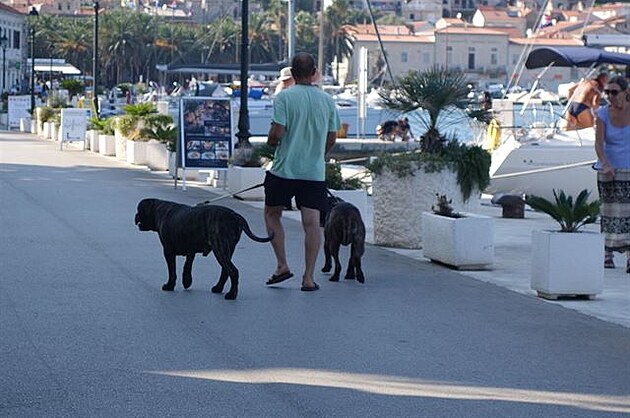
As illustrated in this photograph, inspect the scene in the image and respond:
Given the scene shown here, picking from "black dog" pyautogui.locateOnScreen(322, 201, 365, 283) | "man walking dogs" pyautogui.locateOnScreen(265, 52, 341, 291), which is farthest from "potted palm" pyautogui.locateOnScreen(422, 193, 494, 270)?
"man walking dogs" pyautogui.locateOnScreen(265, 52, 341, 291)

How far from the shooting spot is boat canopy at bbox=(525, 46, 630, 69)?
24.1 meters

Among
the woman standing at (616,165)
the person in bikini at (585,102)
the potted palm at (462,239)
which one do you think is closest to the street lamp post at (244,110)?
the person in bikini at (585,102)

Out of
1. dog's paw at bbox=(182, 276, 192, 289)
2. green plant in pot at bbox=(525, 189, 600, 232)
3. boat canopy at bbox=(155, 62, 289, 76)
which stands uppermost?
boat canopy at bbox=(155, 62, 289, 76)

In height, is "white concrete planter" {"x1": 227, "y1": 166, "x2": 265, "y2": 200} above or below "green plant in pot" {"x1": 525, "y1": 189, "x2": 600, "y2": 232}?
below

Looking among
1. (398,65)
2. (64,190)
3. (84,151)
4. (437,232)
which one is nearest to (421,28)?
(398,65)

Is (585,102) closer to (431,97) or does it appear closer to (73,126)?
(431,97)

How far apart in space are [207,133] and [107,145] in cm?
1163

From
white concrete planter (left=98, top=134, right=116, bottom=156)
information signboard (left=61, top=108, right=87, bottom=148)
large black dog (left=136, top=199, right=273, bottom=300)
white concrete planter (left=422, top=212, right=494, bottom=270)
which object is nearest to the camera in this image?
large black dog (left=136, top=199, right=273, bottom=300)

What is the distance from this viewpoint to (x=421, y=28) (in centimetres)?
12762

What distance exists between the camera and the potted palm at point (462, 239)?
43.6ft

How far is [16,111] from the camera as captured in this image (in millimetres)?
57094

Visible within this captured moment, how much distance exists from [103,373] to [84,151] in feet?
97.9

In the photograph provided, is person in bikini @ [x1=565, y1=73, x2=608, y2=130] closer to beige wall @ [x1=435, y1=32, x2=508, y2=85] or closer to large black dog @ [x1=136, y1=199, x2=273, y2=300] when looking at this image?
large black dog @ [x1=136, y1=199, x2=273, y2=300]

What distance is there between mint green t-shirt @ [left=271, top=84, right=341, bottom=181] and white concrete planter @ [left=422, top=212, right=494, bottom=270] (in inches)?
94.0
